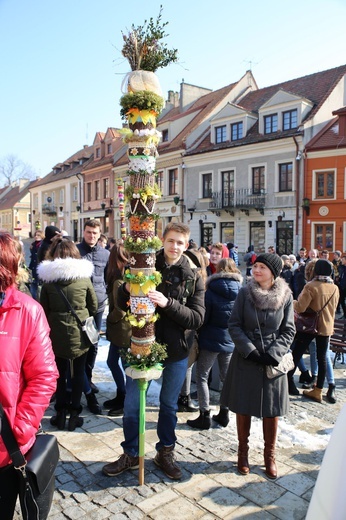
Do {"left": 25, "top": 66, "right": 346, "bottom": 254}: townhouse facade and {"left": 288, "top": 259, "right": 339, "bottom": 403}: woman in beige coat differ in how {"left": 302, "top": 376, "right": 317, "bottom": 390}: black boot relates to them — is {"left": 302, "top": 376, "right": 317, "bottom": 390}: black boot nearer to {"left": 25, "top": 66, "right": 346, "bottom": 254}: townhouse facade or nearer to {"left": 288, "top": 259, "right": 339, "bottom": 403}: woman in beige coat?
{"left": 288, "top": 259, "right": 339, "bottom": 403}: woman in beige coat

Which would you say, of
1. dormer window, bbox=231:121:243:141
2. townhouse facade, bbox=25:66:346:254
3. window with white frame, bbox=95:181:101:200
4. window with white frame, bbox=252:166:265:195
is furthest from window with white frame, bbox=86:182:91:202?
window with white frame, bbox=252:166:265:195

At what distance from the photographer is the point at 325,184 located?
20344 millimetres

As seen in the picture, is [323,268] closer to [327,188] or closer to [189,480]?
[189,480]

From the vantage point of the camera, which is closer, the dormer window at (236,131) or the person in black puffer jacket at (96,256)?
the person in black puffer jacket at (96,256)

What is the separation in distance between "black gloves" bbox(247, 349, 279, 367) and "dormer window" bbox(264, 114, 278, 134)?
21.0m

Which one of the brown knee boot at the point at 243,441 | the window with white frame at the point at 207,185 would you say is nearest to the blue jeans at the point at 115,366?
the brown knee boot at the point at 243,441

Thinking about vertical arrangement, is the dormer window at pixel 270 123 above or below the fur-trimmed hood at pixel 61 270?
above

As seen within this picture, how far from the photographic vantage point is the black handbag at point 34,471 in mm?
2025

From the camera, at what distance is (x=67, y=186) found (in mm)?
41031

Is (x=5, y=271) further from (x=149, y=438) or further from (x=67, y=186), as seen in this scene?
(x=67, y=186)

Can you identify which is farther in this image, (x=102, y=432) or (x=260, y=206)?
(x=260, y=206)

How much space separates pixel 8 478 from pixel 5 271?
1069mm

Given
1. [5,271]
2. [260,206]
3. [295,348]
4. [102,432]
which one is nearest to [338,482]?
[5,271]

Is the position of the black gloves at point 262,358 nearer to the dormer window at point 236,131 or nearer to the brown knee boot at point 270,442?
the brown knee boot at point 270,442
